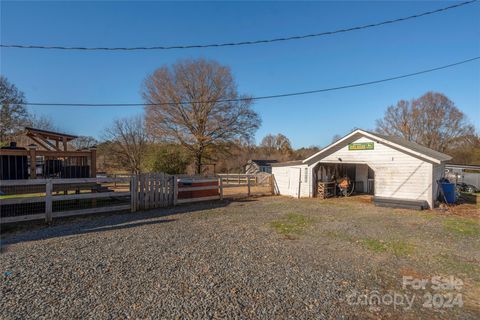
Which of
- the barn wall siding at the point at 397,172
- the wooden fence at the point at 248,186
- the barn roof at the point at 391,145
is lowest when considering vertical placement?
the wooden fence at the point at 248,186

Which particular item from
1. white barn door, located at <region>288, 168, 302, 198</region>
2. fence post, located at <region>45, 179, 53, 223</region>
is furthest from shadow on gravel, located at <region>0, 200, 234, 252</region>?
white barn door, located at <region>288, 168, 302, 198</region>

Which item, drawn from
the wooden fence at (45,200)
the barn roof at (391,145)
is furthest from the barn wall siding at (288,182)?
the wooden fence at (45,200)

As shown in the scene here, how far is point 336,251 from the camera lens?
5375mm

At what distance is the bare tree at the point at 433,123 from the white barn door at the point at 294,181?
111 ft

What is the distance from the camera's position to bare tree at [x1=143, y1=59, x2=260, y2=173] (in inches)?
1019

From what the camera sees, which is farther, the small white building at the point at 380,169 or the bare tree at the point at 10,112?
the bare tree at the point at 10,112

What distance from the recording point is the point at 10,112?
952 inches

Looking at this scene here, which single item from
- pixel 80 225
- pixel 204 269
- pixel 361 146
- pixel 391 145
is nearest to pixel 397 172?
pixel 391 145

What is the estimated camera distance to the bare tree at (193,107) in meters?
25.9

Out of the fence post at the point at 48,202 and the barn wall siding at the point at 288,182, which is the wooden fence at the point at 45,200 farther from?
the barn wall siding at the point at 288,182

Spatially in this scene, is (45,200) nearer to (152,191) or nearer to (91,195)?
(91,195)

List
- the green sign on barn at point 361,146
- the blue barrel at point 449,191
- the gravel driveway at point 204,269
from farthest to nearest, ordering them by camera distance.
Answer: the green sign on barn at point 361,146, the blue barrel at point 449,191, the gravel driveway at point 204,269

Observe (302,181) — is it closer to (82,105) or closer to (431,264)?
(431,264)

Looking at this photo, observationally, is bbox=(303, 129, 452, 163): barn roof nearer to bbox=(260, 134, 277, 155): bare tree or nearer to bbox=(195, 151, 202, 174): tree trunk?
bbox=(195, 151, 202, 174): tree trunk
